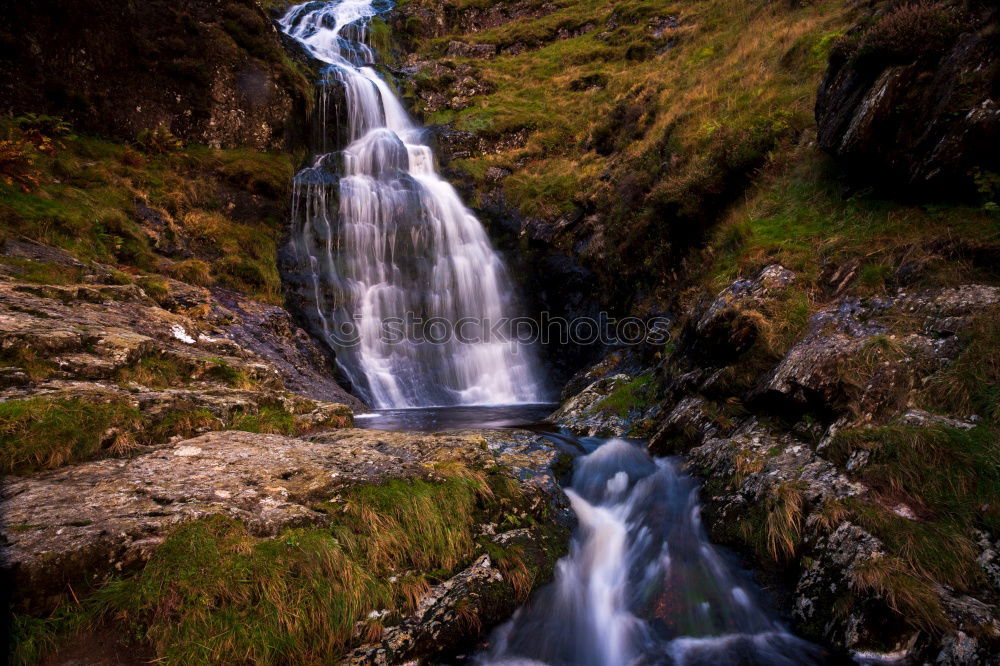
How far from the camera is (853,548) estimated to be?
357cm

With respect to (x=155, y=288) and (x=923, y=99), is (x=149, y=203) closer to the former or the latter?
(x=155, y=288)

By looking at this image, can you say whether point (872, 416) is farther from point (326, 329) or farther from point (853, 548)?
point (326, 329)

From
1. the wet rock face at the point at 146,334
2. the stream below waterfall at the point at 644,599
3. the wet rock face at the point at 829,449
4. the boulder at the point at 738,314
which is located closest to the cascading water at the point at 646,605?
the stream below waterfall at the point at 644,599

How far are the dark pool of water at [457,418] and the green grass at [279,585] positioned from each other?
4780mm

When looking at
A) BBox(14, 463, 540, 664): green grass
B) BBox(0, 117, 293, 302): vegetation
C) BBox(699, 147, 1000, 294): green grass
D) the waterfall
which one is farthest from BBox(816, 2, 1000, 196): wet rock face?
BBox(0, 117, 293, 302): vegetation

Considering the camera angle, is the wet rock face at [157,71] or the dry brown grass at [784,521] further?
the wet rock face at [157,71]

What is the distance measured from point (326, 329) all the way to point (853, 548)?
1177 centimetres

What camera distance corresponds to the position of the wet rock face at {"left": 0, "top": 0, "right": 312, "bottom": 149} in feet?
36.9

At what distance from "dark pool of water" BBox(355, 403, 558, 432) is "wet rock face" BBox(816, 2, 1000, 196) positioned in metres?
6.63

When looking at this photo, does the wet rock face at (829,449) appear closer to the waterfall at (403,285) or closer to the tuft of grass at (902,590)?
the tuft of grass at (902,590)

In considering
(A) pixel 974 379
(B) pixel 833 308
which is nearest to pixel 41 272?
(B) pixel 833 308

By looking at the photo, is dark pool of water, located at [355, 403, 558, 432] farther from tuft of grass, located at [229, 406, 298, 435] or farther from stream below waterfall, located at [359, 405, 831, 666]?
stream below waterfall, located at [359, 405, 831, 666]

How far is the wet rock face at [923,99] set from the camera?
5.25 metres

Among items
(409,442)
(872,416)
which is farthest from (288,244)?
(872,416)
